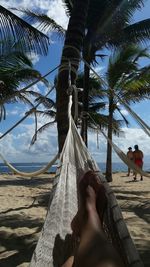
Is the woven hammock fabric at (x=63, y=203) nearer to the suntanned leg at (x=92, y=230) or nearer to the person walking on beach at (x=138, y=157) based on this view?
the suntanned leg at (x=92, y=230)

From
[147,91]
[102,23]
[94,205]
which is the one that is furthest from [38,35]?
[147,91]

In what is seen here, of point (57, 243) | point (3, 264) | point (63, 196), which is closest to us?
point (57, 243)

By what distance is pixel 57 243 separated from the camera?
1.63 meters

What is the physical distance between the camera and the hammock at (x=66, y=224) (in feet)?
4.79

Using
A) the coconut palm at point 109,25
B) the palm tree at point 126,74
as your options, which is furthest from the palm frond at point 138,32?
the palm tree at point 126,74

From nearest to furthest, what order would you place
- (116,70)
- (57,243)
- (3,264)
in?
(57,243)
(3,264)
(116,70)

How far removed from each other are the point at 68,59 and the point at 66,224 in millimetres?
1574

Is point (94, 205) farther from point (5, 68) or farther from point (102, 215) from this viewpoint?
point (5, 68)

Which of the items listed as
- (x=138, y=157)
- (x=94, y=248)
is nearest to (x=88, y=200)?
(x=94, y=248)

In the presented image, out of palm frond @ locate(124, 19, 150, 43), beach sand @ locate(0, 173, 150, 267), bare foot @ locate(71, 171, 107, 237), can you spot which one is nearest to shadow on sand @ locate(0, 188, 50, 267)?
beach sand @ locate(0, 173, 150, 267)

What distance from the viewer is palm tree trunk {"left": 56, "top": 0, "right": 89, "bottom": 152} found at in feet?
9.71

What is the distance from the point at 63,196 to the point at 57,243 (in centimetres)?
31

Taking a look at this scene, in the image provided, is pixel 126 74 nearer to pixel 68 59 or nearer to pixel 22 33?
pixel 22 33

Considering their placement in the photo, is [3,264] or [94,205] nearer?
[94,205]
